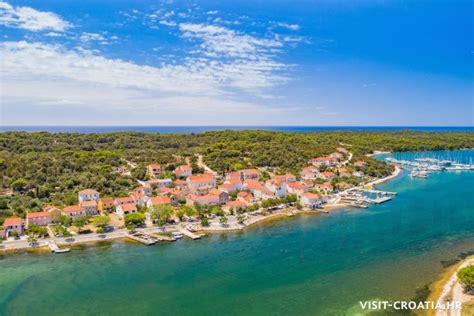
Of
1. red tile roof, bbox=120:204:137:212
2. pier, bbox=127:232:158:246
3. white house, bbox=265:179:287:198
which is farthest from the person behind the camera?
white house, bbox=265:179:287:198

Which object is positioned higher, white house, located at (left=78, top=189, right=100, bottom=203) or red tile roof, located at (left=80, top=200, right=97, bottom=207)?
white house, located at (left=78, top=189, right=100, bottom=203)

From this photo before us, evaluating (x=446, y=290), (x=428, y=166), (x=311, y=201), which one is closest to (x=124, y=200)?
(x=311, y=201)

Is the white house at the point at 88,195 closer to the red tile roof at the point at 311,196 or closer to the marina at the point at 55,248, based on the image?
the marina at the point at 55,248

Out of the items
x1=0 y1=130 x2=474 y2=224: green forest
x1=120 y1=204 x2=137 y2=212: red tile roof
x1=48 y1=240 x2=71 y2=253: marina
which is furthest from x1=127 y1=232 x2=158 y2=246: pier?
x1=0 y1=130 x2=474 y2=224: green forest

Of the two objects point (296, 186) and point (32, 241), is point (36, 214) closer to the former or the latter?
point (32, 241)

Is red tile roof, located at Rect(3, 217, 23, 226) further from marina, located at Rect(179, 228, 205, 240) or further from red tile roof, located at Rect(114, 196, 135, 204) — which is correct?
marina, located at Rect(179, 228, 205, 240)

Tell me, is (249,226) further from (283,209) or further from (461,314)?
(461,314)

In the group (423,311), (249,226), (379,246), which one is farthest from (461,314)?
(249,226)

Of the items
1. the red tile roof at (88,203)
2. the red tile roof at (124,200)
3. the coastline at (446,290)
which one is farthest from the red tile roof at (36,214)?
the coastline at (446,290)
